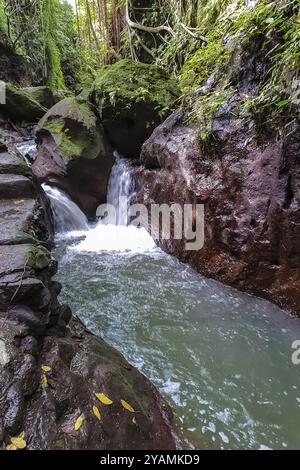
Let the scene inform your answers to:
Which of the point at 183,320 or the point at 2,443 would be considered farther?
the point at 183,320

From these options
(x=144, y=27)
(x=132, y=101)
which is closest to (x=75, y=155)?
(x=132, y=101)

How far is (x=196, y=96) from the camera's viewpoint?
5.66 metres

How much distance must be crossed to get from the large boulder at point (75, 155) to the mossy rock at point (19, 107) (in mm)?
2335

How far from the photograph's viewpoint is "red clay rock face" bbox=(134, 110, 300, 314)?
3775 millimetres

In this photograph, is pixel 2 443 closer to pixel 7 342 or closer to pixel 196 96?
pixel 7 342

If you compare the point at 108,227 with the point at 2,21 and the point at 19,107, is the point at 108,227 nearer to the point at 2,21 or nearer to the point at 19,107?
the point at 19,107

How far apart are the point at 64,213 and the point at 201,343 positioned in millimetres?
4705

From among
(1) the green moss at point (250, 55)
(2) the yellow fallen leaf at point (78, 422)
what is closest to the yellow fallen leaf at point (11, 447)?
(2) the yellow fallen leaf at point (78, 422)

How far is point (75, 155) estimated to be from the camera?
7137mm

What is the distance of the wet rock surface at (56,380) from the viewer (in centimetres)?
193

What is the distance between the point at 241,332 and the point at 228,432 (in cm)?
128

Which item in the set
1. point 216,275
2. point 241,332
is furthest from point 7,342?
point 216,275

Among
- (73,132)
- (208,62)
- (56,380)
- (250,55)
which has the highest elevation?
(208,62)
